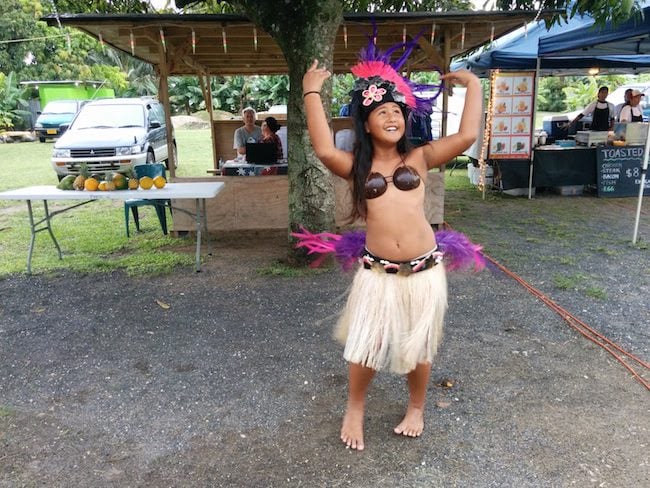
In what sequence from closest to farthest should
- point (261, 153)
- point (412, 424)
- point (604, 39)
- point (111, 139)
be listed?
point (412, 424)
point (604, 39)
point (261, 153)
point (111, 139)

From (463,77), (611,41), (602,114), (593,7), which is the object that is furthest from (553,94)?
(463,77)

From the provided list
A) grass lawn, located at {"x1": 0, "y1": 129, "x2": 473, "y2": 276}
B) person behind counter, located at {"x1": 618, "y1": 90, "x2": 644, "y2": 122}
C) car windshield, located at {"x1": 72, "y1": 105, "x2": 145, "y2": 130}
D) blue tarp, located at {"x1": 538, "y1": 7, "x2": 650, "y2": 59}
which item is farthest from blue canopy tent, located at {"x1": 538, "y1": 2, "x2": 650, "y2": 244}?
car windshield, located at {"x1": 72, "y1": 105, "x2": 145, "y2": 130}

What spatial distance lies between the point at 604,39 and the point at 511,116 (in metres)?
1.95

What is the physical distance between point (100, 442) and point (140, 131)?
9156 mm

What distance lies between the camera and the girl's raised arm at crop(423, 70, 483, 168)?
228 centimetres

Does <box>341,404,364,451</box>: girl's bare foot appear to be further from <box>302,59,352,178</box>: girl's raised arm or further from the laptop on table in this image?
the laptop on table

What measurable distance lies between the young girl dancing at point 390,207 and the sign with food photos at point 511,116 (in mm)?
6727

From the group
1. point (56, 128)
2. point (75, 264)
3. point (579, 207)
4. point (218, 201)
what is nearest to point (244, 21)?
point (218, 201)

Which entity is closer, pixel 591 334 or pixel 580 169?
pixel 591 334

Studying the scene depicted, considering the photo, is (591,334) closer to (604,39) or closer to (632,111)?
(604,39)

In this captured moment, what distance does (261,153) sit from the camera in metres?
7.05

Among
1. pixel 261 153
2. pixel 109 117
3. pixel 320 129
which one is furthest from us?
pixel 109 117

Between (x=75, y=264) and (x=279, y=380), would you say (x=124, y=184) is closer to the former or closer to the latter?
(x=75, y=264)

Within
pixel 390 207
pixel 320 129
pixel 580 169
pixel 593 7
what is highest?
pixel 593 7
